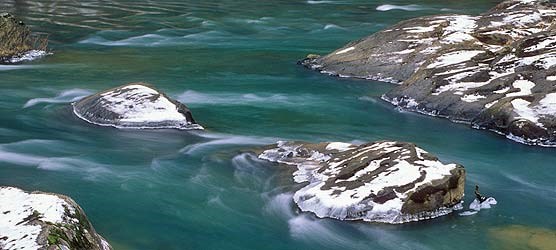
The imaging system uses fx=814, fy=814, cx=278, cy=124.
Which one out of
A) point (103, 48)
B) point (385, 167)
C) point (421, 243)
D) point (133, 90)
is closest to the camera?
point (421, 243)

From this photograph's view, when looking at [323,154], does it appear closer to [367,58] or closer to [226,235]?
[226,235]

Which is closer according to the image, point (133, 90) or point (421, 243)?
point (421, 243)

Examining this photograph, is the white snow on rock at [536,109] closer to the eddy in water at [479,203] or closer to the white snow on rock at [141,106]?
the eddy in water at [479,203]

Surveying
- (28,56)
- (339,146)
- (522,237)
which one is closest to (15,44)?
(28,56)

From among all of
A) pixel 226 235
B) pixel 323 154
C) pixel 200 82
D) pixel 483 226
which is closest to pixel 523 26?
pixel 200 82

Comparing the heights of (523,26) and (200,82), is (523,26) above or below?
above

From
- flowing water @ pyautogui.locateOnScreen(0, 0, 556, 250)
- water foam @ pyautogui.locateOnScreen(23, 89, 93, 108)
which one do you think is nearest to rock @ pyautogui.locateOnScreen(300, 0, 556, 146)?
flowing water @ pyautogui.locateOnScreen(0, 0, 556, 250)

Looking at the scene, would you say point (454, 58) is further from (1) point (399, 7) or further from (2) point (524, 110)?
(1) point (399, 7)
